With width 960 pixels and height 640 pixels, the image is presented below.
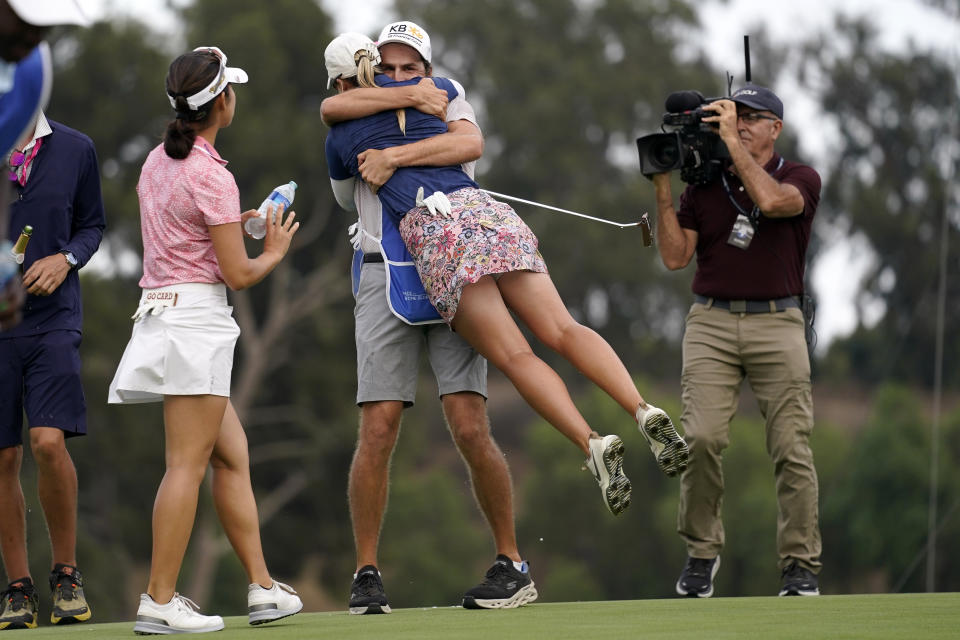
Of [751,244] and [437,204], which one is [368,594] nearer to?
[437,204]

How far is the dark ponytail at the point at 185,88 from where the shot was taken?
491 centimetres

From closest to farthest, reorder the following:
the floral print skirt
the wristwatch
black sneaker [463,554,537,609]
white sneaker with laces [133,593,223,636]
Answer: white sneaker with laces [133,593,223,636], the floral print skirt, black sneaker [463,554,537,609], the wristwatch

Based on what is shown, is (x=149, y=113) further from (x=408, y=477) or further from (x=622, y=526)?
(x=622, y=526)

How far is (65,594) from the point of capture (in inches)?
223

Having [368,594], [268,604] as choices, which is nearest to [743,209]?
[368,594]

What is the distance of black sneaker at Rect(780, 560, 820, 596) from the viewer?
613 centimetres

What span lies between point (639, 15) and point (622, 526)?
37.2ft

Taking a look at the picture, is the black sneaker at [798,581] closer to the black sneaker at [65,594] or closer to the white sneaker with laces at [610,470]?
the white sneaker with laces at [610,470]

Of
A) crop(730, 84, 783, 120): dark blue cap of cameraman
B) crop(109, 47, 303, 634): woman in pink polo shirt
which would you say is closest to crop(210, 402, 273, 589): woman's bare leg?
crop(109, 47, 303, 634): woman in pink polo shirt

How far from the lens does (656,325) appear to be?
112ft

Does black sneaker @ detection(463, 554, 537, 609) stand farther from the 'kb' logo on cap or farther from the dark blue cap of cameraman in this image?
the dark blue cap of cameraman

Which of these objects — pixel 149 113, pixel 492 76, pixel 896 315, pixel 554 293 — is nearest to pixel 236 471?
pixel 554 293

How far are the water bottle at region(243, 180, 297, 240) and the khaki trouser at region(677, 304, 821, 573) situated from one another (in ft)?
6.45

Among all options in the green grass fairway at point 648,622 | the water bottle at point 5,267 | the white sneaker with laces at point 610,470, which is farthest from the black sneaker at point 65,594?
the water bottle at point 5,267
